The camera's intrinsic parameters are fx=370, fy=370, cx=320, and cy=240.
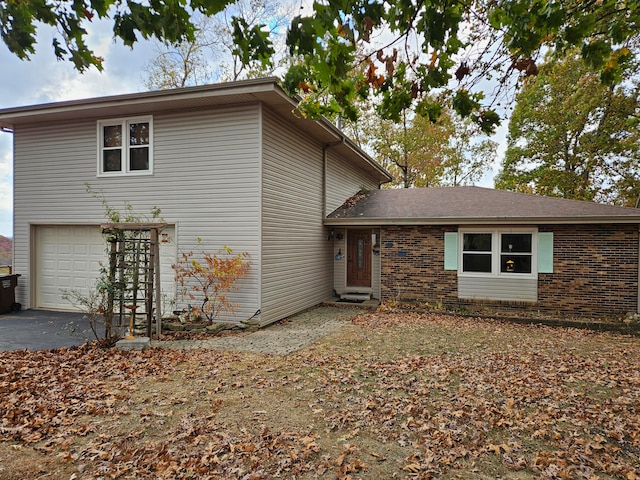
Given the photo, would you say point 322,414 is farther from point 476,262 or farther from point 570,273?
point 570,273

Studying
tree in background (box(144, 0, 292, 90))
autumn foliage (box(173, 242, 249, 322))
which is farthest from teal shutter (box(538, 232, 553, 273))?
tree in background (box(144, 0, 292, 90))

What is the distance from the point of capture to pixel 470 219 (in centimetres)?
1022

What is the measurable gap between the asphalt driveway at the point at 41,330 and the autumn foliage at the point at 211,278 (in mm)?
2098

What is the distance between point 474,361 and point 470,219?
5.15m

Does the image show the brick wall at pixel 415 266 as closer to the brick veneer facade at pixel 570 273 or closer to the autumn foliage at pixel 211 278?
the brick veneer facade at pixel 570 273

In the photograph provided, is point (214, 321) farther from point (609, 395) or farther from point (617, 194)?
point (617, 194)

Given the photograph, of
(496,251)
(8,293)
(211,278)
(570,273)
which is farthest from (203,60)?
(570,273)

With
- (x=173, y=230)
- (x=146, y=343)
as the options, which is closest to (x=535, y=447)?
(x=146, y=343)

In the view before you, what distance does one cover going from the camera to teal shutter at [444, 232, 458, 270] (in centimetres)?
1069

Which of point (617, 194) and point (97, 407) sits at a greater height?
point (617, 194)

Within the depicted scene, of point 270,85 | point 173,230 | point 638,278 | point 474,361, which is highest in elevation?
point 270,85

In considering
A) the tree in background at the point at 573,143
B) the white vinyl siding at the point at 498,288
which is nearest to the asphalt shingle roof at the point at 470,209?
the white vinyl siding at the point at 498,288

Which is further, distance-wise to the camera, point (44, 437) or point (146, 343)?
point (146, 343)

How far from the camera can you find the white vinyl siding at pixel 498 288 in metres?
10.1
